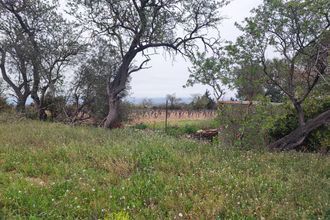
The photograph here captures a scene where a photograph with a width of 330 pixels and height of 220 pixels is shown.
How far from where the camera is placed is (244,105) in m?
10.6

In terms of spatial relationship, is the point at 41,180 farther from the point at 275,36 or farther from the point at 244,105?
the point at 275,36

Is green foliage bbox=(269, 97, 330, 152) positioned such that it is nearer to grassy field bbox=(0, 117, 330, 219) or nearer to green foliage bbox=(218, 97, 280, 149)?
green foliage bbox=(218, 97, 280, 149)

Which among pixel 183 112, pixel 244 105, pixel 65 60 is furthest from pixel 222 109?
pixel 183 112

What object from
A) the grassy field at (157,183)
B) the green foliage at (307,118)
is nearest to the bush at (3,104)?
the grassy field at (157,183)

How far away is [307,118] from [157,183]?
322 inches

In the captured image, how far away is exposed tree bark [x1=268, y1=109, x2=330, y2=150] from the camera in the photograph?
35.8 ft

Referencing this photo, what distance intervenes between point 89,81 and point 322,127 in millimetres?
13485

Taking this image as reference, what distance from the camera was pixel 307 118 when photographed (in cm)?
1240

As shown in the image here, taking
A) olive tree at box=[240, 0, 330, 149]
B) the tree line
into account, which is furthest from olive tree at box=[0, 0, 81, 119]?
olive tree at box=[240, 0, 330, 149]

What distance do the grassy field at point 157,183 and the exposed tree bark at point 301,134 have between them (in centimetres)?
294

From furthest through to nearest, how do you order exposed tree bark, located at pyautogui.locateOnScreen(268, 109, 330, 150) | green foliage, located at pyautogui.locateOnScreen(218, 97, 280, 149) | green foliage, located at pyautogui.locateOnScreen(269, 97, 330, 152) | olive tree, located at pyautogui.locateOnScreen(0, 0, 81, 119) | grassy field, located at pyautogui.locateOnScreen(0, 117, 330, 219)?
olive tree, located at pyautogui.locateOnScreen(0, 0, 81, 119), green foliage, located at pyautogui.locateOnScreen(269, 97, 330, 152), exposed tree bark, located at pyautogui.locateOnScreen(268, 109, 330, 150), green foliage, located at pyautogui.locateOnScreen(218, 97, 280, 149), grassy field, located at pyautogui.locateOnScreen(0, 117, 330, 219)

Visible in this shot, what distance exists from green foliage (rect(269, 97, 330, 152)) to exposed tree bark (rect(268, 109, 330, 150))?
380mm

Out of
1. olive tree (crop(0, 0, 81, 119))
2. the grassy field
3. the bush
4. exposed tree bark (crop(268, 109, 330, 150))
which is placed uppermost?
olive tree (crop(0, 0, 81, 119))

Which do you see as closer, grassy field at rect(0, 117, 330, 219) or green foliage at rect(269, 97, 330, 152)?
grassy field at rect(0, 117, 330, 219)
